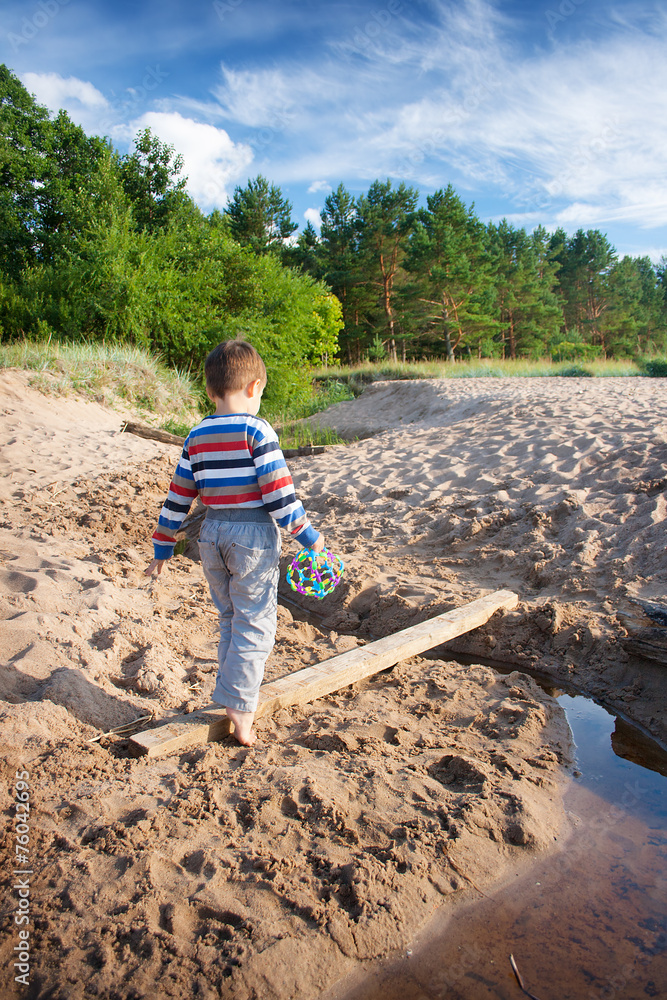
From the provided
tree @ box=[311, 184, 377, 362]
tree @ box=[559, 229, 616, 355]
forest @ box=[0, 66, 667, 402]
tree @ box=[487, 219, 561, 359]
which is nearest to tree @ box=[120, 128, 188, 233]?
forest @ box=[0, 66, 667, 402]

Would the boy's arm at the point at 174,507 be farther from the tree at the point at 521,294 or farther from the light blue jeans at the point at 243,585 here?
the tree at the point at 521,294

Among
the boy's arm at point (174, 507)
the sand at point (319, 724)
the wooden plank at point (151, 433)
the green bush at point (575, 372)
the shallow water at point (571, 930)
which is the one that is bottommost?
the shallow water at point (571, 930)

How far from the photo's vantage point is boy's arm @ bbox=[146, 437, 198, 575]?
270cm

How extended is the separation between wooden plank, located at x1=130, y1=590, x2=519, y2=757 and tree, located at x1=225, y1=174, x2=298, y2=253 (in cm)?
3160

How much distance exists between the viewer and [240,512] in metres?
2.61

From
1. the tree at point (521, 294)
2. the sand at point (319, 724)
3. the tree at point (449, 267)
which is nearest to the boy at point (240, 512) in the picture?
the sand at point (319, 724)

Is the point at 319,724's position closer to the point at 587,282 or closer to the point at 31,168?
the point at 31,168

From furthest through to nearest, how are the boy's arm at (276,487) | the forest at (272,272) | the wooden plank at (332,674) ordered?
the forest at (272,272), the wooden plank at (332,674), the boy's arm at (276,487)

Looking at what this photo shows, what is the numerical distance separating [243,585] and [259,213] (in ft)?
115

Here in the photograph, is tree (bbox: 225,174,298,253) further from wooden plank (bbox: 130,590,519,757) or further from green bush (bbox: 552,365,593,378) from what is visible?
wooden plank (bbox: 130,590,519,757)

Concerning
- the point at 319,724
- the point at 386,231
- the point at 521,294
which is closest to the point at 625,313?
the point at 521,294

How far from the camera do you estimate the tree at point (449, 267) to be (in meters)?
28.2

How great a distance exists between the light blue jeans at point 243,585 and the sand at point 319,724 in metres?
0.33

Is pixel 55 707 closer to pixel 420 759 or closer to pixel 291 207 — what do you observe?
pixel 420 759
